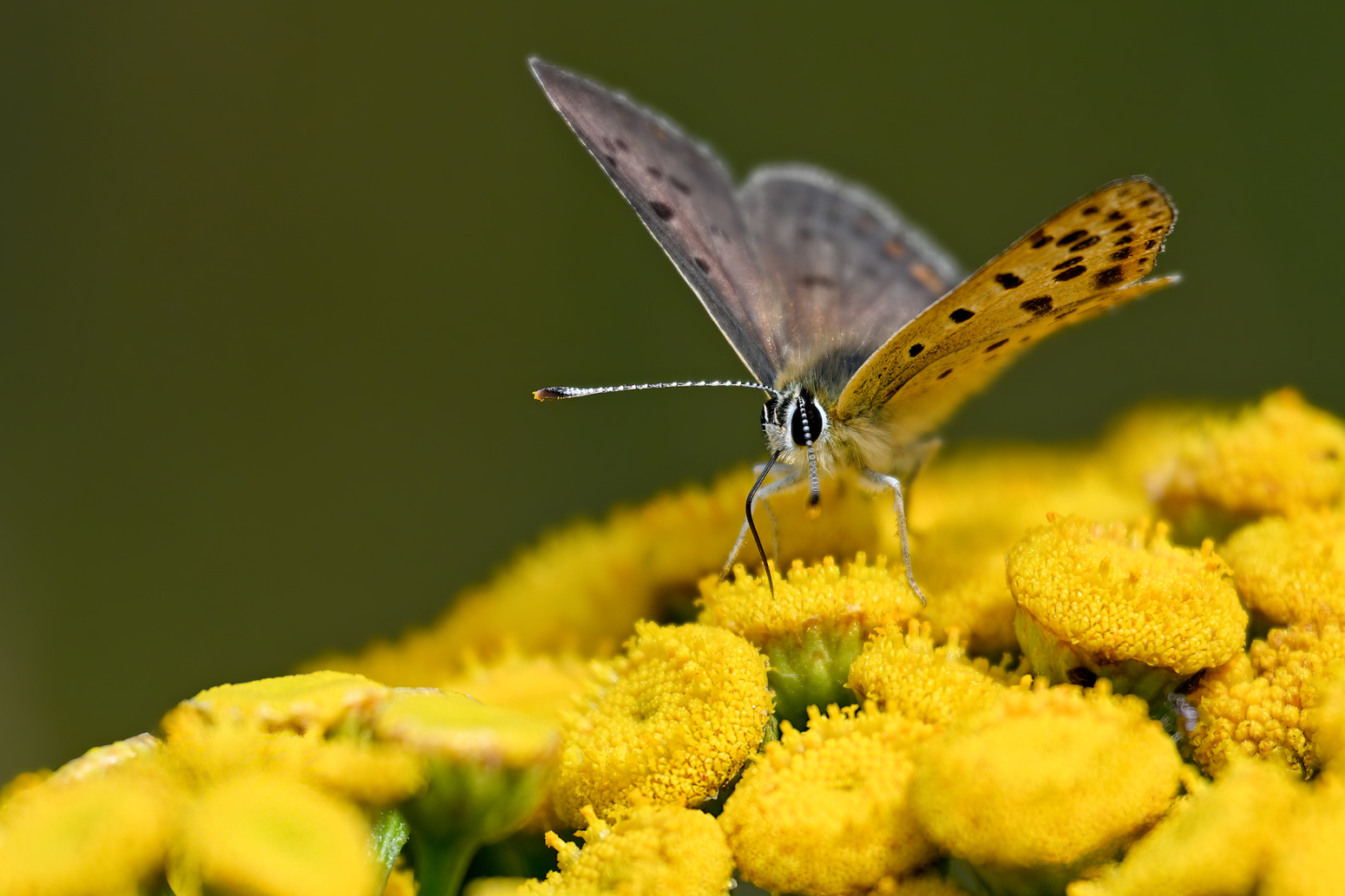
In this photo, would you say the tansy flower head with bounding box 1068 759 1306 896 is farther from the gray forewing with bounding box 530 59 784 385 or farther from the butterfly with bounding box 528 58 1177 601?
the gray forewing with bounding box 530 59 784 385

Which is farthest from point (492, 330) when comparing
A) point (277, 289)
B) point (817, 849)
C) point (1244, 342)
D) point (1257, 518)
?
point (817, 849)

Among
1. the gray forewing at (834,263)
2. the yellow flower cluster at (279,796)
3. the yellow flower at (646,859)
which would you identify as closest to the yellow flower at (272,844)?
the yellow flower cluster at (279,796)

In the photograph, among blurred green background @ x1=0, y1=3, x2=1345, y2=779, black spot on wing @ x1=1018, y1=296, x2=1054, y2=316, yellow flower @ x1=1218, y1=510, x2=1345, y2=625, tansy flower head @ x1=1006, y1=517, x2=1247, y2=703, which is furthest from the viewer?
blurred green background @ x1=0, y1=3, x2=1345, y2=779

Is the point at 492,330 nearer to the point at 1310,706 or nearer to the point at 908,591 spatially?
the point at 908,591

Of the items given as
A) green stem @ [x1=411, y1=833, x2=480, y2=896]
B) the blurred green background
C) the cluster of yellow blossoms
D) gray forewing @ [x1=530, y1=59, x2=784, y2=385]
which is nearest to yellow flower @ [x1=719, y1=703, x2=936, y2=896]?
the cluster of yellow blossoms

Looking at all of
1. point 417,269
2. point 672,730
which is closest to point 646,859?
point 672,730

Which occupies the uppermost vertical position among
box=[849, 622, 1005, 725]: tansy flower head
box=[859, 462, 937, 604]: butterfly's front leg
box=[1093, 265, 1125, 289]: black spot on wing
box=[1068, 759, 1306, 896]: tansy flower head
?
box=[1093, 265, 1125, 289]: black spot on wing
